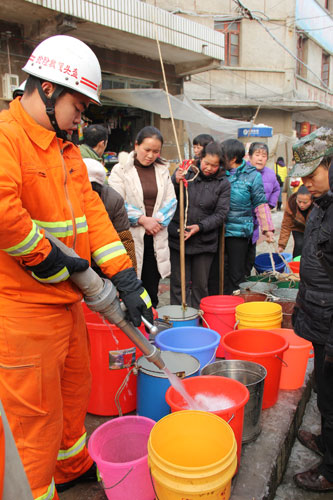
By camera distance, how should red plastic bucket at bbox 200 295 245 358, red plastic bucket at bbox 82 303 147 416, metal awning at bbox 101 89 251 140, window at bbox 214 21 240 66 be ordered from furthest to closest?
1. window at bbox 214 21 240 66
2. metal awning at bbox 101 89 251 140
3. red plastic bucket at bbox 200 295 245 358
4. red plastic bucket at bbox 82 303 147 416

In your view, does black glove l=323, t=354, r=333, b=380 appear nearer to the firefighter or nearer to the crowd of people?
the crowd of people

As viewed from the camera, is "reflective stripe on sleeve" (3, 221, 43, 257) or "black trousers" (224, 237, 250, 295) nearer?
"reflective stripe on sleeve" (3, 221, 43, 257)

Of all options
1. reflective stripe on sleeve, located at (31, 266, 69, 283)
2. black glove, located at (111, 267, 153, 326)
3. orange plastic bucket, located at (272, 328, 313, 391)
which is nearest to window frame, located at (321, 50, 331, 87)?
orange plastic bucket, located at (272, 328, 313, 391)

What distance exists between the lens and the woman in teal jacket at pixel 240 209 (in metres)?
4.77

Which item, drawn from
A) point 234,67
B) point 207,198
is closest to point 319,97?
point 234,67

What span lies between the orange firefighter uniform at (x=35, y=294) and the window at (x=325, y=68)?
2753cm

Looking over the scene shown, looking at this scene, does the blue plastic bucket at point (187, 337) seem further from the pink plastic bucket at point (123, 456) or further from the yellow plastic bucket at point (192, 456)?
the yellow plastic bucket at point (192, 456)

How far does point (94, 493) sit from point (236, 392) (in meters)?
0.95

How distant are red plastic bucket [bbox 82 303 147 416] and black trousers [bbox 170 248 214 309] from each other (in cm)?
173

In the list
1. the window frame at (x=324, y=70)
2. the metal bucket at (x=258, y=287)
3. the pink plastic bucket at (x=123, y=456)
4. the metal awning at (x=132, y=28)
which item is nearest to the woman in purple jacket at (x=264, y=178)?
the metal bucket at (x=258, y=287)

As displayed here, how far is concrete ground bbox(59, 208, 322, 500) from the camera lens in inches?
86.2

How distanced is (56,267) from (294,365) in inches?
89.8

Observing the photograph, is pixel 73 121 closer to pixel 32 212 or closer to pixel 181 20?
pixel 32 212

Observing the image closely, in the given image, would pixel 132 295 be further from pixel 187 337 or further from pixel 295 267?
pixel 295 267
